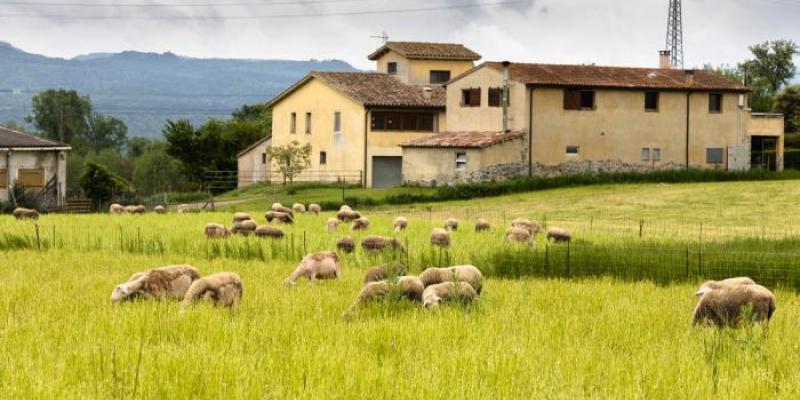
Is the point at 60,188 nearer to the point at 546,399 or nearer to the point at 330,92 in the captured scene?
the point at 330,92

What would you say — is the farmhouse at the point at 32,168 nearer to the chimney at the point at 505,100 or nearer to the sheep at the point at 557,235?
the chimney at the point at 505,100

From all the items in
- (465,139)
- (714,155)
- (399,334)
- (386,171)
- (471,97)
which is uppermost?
(471,97)

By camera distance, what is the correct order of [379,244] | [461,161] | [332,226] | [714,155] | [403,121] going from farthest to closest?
[403,121] → [714,155] → [461,161] → [332,226] → [379,244]

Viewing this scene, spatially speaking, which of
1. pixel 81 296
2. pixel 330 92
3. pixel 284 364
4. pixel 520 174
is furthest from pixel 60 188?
pixel 284 364

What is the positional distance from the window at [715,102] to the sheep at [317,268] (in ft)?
160

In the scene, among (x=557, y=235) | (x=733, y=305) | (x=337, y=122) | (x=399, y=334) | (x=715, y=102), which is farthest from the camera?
(x=337, y=122)

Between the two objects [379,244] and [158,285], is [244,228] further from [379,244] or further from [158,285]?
[158,285]

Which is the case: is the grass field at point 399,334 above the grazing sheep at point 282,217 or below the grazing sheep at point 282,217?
below

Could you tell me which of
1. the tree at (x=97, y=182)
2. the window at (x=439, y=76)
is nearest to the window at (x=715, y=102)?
the window at (x=439, y=76)

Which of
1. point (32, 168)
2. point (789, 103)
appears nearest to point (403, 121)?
point (32, 168)

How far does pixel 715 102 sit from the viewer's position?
221 ft

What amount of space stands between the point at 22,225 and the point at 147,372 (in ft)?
87.3

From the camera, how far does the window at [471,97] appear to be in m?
65.5

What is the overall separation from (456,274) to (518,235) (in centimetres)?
1139
